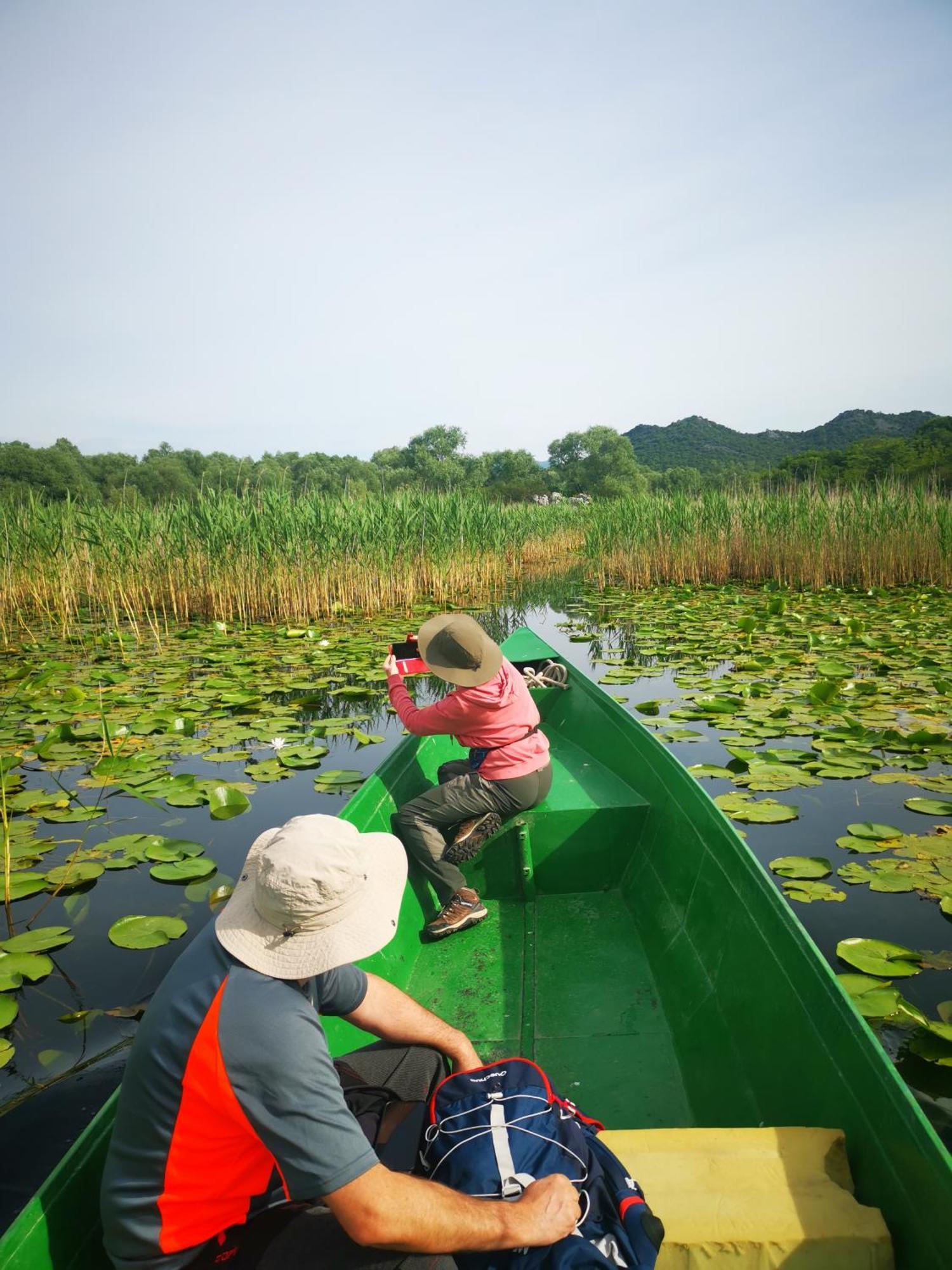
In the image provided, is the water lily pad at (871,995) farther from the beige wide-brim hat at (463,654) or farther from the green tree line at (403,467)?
the green tree line at (403,467)

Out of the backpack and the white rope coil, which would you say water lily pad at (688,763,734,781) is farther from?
the backpack

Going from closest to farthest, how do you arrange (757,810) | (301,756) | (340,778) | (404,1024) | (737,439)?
(404,1024) < (757,810) < (340,778) < (301,756) < (737,439)

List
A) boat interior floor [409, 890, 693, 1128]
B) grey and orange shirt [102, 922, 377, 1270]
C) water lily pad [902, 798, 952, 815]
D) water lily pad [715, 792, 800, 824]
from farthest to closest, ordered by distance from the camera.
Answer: water lily pad [715, 792, 800, 824]
water lily pad [902, 798, 952, 815]
boat interior floor [409, 890, 693, 1128]
grey and orange shirt [102, 922, 377, 1270]

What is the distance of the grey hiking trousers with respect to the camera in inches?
117

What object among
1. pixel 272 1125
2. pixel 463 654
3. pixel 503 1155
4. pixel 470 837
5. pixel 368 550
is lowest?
pixel 470 837

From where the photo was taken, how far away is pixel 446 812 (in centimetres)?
300

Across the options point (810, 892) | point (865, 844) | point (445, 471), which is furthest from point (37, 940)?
point (445, 471)

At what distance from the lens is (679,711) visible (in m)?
5.64

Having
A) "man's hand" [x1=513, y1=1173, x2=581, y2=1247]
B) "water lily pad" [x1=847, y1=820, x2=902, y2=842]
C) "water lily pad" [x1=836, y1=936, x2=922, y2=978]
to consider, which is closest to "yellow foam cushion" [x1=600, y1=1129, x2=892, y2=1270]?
"man's hand" [x1=513, y1=1173, x2=581, y2=1247]

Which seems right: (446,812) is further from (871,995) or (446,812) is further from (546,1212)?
(546,1212)

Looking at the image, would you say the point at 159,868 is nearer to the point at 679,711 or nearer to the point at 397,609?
the point at 679,711

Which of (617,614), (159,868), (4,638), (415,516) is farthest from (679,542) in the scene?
(159,868)

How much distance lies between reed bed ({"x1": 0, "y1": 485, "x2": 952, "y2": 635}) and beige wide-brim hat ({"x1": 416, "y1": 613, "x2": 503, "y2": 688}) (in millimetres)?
5833

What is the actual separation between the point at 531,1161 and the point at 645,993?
1.35 meters
